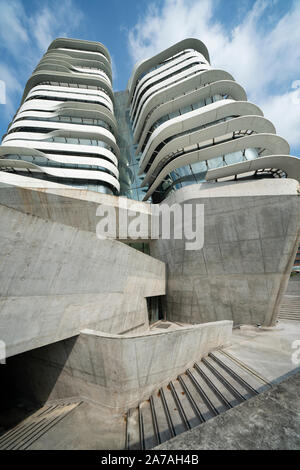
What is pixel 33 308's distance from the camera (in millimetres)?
4934

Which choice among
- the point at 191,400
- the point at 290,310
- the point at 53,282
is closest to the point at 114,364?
the point at 191,400

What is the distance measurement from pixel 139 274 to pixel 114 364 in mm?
5055

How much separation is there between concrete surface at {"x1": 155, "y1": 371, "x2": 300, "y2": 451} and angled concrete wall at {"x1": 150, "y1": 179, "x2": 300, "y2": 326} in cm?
993

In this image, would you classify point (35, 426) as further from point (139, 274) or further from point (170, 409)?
point (139, 274)

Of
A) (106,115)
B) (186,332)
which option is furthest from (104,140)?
(186,332)

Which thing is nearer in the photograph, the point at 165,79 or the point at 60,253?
the point at 60,253

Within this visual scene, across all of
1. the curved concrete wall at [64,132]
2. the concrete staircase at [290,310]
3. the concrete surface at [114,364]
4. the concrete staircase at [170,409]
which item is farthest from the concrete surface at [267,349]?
the curved concrete wall at [64,132]

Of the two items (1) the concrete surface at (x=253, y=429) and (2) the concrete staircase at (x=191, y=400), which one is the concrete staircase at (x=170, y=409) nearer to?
(2) the concrete staircase at (x=191, y=400)

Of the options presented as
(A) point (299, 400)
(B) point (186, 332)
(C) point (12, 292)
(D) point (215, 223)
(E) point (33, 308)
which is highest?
(D) point (215, 223)

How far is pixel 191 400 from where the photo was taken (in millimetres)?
5461

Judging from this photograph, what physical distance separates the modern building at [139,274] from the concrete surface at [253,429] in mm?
3037

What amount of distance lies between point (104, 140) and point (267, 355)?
28467 millimetres

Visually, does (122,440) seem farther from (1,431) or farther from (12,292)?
(12,292)

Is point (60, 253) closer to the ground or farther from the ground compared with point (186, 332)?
farther from the ground
